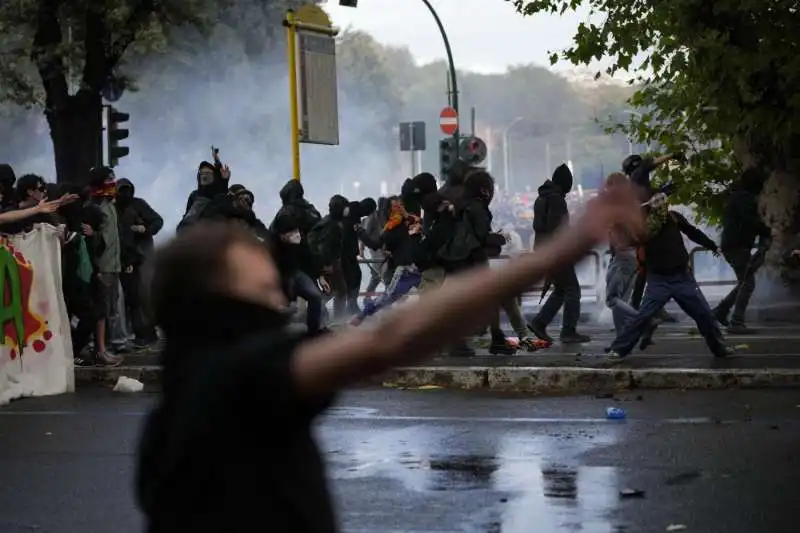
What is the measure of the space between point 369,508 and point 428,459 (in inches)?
58.2

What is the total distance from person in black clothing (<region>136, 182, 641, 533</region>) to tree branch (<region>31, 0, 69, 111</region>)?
19.4m

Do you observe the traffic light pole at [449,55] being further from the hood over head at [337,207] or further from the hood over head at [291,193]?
the hood over head at [291,193]

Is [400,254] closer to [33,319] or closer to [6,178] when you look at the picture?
[6,178]

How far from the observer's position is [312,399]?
2719 millimetres

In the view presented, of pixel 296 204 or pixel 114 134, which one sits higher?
pixel 114 134

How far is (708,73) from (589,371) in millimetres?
5928

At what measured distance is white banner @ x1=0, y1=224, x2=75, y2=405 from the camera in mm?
12672

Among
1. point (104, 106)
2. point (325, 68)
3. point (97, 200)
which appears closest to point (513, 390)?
point (97, 200)

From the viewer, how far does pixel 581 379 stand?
1255 cm

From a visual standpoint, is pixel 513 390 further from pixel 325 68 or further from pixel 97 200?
pixel 325 68

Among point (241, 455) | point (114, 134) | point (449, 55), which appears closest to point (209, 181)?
point (114, 134)

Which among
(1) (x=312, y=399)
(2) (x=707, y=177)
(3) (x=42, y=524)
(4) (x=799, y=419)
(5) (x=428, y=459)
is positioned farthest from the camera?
(2) (x=707, y=177)

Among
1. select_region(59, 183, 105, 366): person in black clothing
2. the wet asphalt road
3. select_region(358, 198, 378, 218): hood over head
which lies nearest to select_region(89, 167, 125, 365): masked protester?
select_region(59, 183, 105, 366): person in black clothing

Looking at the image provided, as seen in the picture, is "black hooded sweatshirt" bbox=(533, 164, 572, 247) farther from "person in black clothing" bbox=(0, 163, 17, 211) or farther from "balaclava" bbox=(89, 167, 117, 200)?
"person in black clothing" bbox=(0, 163, 17, 211)
